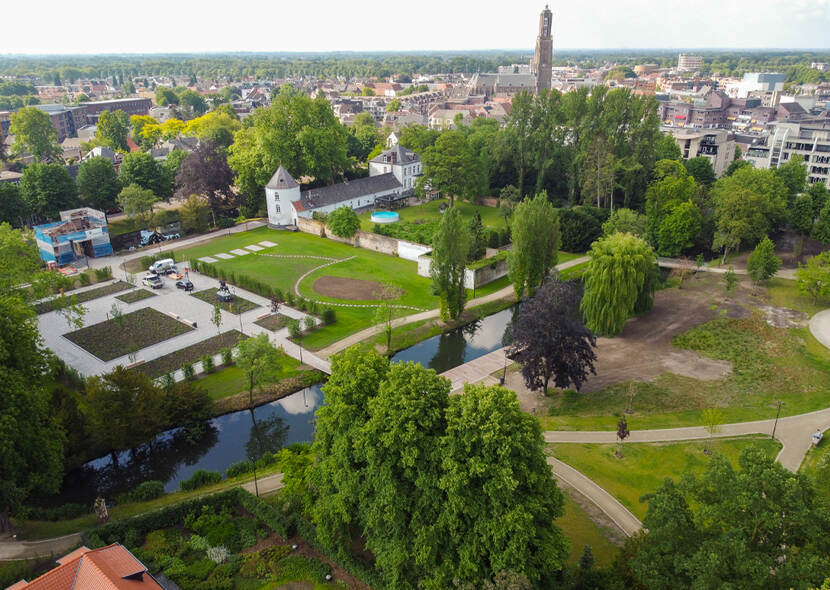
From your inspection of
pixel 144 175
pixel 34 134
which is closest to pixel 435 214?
pixel 144 175

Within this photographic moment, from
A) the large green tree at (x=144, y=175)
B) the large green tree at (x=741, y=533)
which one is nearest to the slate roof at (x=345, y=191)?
the large green tree at (x=144, y=175)

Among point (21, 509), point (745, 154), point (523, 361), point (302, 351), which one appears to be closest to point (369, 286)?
point (302, 351)

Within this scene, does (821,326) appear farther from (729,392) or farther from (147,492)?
(147,492)

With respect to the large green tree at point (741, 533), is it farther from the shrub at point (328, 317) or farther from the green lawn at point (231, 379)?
the shrub at point (328, 317)

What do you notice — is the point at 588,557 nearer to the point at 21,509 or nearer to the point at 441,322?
the point at 21,509

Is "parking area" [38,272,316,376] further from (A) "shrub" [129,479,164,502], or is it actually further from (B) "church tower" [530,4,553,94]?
(B) "church tower" [530,4,553,94]

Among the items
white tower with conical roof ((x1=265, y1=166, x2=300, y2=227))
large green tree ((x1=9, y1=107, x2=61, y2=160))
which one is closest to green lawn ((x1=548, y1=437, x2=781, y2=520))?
white tower with conical roof ((x1=265, y1=166, x2=300, y2=227))
